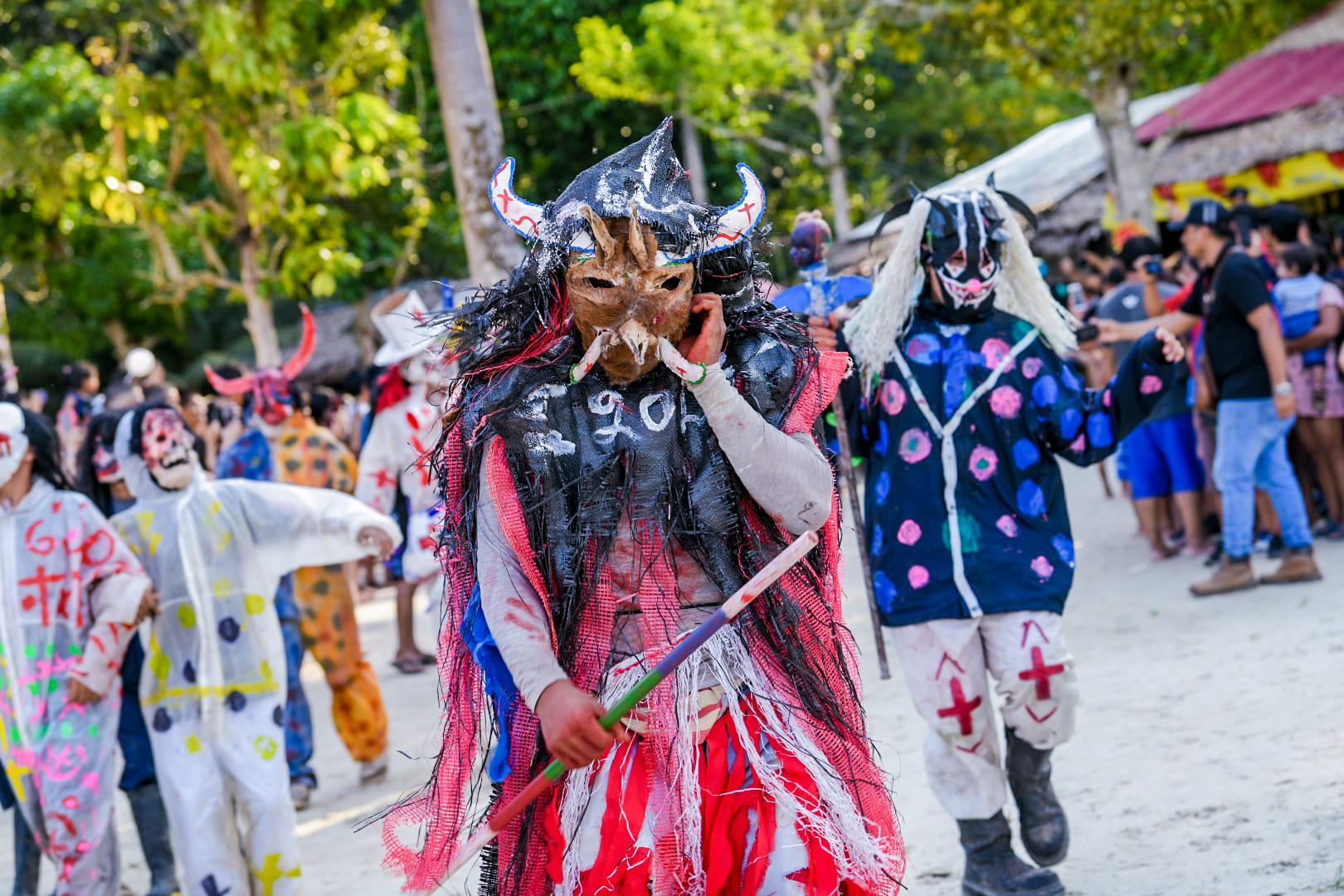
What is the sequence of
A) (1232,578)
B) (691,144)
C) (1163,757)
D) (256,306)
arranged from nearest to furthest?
(1163,757) < (1232,578) < (256,306) < (691,144)

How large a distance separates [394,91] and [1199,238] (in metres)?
11.0

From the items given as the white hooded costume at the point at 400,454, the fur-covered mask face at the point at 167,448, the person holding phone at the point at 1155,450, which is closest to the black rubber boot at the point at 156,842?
the fur-covered mask face at the point at 167,448

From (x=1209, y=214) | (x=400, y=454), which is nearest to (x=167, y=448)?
(x=400, y=454)

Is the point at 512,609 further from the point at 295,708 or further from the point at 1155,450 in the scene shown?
the point at 1155,450

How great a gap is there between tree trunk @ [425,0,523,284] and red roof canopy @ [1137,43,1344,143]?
29.2 feet

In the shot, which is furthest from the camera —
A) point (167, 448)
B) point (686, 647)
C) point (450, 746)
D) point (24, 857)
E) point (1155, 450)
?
point (1155, 450)

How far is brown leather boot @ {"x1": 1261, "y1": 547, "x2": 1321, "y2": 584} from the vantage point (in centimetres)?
698

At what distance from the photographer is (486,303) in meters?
2.82

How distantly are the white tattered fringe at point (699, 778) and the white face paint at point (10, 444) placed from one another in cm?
273

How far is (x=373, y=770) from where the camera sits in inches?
251

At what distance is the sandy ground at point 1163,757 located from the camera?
13.0 feet

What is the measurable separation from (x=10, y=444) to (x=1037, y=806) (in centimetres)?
344

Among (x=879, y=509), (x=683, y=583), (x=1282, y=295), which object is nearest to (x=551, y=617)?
(x=683, y=583)

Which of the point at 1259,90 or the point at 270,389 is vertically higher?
the point at 1259,90
